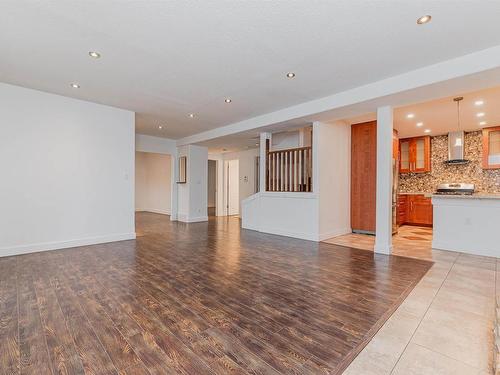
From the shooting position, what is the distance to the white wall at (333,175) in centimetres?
538

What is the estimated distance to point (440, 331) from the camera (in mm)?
1964

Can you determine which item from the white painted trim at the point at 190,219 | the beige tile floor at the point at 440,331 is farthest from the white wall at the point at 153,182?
the beige tile floor at the point at 440,331

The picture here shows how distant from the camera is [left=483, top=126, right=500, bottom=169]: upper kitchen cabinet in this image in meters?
6.34

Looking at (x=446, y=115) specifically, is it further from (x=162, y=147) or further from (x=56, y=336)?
(x=162, y=147)

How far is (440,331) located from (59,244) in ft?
18.7

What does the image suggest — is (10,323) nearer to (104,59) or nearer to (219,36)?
(104,59)

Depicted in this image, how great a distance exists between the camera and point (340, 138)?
5.98m

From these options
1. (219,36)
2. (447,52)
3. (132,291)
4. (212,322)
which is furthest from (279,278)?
(447,52)

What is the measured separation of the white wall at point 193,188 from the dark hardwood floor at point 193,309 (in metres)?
4.02

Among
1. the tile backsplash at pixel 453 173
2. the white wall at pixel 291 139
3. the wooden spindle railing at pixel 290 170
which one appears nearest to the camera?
the wooden spindle railing at pixel 290 170

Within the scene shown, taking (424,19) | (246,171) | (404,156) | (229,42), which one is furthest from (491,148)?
(229,42)

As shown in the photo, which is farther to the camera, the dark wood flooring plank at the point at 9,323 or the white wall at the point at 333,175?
the white wall at the point at 333,175

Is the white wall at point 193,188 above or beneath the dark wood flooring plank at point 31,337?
above

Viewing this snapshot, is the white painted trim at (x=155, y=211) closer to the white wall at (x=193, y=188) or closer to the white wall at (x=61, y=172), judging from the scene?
the white wall at (x=193, y=188)
